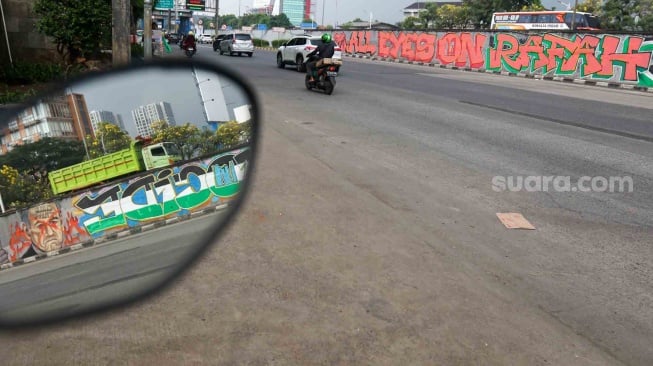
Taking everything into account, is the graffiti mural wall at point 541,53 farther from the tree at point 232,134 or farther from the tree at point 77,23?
the tree at point 232,134

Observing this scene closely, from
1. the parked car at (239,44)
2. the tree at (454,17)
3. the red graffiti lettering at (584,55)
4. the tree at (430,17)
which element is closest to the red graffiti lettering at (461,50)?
the red graffiti lettering at (584,55)

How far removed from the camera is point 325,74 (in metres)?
14.4

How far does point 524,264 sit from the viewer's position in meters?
4.23

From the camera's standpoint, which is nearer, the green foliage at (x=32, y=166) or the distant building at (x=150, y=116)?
the green foliage at (x=32, y=166)

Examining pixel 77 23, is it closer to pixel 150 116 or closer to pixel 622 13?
pixel 150 116

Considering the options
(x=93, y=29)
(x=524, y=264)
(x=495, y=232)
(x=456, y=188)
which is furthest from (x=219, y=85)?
(x=93, y=29)

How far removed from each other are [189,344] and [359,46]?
4538cm

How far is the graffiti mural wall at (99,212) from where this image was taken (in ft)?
3.85

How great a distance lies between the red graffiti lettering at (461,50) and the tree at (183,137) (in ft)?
107

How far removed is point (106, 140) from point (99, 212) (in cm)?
16

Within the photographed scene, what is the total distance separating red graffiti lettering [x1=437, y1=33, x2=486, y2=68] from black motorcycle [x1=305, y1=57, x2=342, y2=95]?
64.6ft

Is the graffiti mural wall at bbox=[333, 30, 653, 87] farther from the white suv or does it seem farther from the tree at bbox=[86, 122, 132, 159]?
the tree at bbox=[86, 122, 132, 159]

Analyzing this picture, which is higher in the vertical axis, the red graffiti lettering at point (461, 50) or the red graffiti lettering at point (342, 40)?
the red graffiti lettering at point (342, 40)

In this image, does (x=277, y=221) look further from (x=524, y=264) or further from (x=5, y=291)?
(x=5, y=291)
